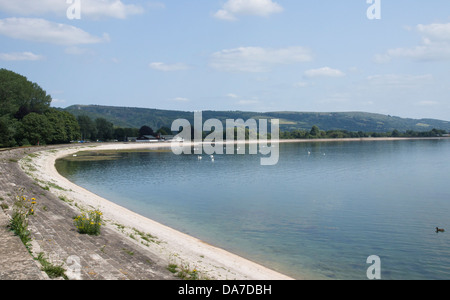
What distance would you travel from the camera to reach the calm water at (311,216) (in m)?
16.6

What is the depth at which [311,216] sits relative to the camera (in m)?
26.0

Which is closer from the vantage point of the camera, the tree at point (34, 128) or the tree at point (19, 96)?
the tree at point (19, 96)

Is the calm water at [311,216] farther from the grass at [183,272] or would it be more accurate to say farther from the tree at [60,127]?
the tree at [60,127]

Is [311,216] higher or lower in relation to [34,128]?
lower

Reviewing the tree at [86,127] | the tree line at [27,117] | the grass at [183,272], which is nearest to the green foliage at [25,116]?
the tree line at [27,117]

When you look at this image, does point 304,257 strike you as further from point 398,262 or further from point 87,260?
point 87,260

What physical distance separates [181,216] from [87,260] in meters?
15.8

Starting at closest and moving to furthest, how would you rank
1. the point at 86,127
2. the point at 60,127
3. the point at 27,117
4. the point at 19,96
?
the point at 27,117 < the point at 19,96 < the point at 60,127 < the point at 86,127

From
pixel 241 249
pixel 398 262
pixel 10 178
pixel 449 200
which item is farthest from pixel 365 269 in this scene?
pixel 10 178

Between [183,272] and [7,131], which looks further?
[7,131]

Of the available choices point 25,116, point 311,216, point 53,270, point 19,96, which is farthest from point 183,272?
point 19,96

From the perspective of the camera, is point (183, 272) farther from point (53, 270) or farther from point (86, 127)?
point (86, 127)

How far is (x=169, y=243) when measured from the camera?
17.0m

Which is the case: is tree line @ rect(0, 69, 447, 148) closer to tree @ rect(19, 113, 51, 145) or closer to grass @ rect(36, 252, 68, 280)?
tree @ rect(19, 113, 51, 145)
